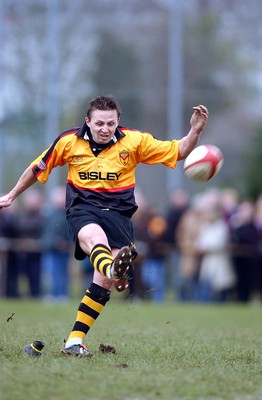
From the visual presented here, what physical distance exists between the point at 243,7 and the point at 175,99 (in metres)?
3.02

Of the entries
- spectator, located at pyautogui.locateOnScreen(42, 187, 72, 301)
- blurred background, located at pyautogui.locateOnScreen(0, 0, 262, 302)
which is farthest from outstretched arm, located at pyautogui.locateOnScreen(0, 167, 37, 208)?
blurred background, located at pyautogui.locateOnScreen(0, 0, 262, 302)

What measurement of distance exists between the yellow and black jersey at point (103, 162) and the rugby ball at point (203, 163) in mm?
150

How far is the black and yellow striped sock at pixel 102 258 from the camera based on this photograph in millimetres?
7883

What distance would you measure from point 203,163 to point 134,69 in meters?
17.2

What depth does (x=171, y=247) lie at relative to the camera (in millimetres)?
21203

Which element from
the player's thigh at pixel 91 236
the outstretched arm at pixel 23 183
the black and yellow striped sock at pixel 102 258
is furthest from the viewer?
the outstretched arm at pixel 23 183

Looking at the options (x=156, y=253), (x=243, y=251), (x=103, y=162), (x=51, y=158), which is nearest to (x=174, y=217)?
(x=156, y=253)

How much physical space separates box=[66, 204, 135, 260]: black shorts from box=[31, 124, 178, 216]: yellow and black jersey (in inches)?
2.4

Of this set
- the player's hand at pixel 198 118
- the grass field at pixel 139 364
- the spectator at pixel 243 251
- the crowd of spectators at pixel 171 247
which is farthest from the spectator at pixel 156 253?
the player's hand at pixel 198 118

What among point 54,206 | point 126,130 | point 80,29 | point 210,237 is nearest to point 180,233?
point 210,237

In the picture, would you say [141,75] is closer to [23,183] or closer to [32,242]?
[32,242]

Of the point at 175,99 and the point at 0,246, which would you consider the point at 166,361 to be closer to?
the point at 0,246

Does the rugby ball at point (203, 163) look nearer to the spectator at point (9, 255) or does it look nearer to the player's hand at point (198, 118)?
the player's hand at point (198, 118)

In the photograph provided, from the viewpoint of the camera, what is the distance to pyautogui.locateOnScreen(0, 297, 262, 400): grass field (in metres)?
6.25
